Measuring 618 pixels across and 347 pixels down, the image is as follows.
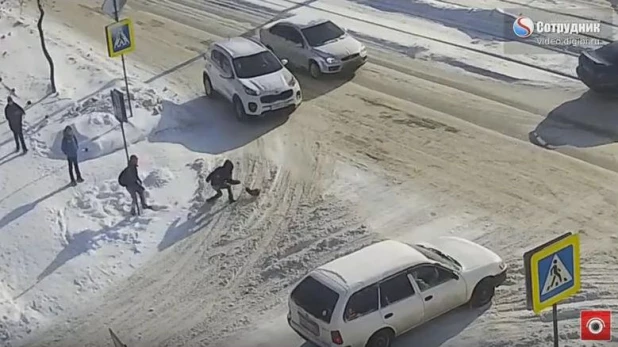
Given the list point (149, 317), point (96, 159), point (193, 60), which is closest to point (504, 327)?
point (149, 317)

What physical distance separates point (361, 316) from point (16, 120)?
11282 mm

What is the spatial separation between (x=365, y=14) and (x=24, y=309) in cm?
1638

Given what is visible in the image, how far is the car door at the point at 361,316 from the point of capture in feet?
46.9

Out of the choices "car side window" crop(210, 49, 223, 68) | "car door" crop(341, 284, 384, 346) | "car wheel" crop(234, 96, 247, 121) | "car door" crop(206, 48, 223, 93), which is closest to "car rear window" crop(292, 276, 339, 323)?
"car door" crop(341, 284, 384, 346)

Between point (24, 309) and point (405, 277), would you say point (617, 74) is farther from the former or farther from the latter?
point (24, 309)

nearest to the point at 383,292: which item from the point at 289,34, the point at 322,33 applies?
the point at 322,33

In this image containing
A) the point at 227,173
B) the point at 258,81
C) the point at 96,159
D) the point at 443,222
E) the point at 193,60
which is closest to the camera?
A: the point at 443,222

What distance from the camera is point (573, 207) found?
18.7 meters

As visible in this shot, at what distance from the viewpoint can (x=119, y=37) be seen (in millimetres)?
21328

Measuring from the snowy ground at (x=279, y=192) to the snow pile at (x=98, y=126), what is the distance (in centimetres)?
5

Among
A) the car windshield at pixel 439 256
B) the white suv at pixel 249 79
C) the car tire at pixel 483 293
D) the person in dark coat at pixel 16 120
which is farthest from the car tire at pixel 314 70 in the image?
the car tire at pixel 483 293

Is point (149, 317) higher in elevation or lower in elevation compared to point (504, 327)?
lower

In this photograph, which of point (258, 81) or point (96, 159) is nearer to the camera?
point (96, 159)

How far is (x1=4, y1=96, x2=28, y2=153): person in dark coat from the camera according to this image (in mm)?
22453
